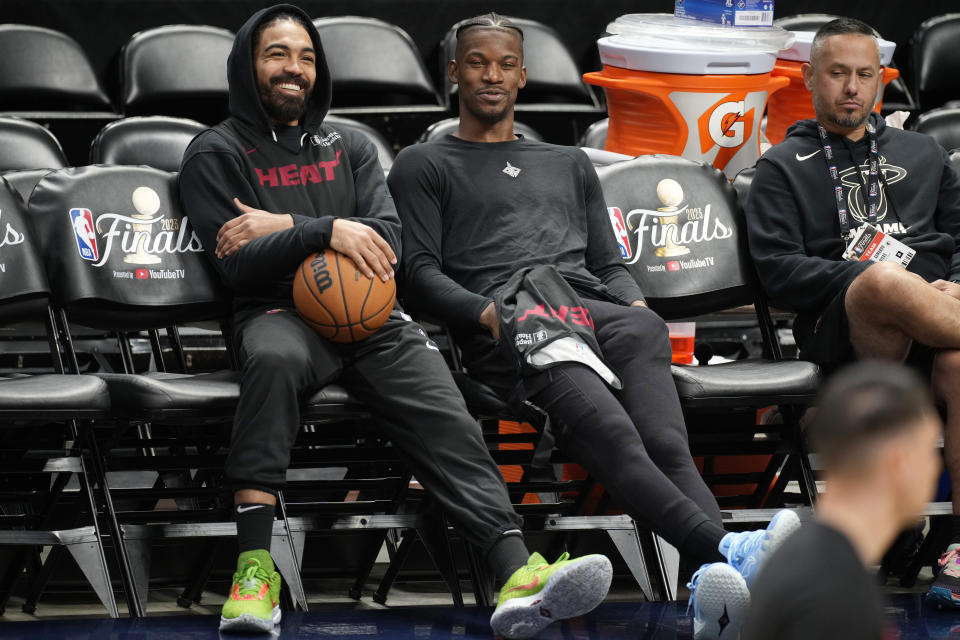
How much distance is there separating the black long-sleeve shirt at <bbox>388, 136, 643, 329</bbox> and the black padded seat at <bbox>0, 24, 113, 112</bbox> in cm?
230

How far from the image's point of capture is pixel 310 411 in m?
3.33

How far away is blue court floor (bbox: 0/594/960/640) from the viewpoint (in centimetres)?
304

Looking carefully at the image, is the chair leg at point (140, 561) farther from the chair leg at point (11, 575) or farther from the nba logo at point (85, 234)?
the nba logo at point (85, 234)

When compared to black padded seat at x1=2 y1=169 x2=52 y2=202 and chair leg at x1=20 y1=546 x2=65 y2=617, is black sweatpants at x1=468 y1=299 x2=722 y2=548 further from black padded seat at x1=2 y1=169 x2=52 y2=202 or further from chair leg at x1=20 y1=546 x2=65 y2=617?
black padded seat at x1=2 y1=169 x2=52 y2=202

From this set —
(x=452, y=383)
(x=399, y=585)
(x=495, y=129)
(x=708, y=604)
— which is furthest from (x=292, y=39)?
(x=708, y=604)

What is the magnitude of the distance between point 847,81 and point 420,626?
7.32 feet

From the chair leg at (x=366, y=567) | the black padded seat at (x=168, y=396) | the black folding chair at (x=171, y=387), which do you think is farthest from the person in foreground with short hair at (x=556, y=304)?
the black padded seat at (x=168, y=396)

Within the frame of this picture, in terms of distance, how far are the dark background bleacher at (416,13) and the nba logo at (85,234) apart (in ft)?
7.91

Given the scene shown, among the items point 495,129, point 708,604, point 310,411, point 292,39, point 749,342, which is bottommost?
point 749,342

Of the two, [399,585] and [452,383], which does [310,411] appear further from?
[399,585]

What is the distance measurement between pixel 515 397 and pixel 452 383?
0.54 ft

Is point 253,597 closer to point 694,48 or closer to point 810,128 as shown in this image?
point 810,128

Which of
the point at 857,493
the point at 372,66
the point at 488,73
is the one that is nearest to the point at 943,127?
the point at 488,73

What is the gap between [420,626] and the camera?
3158 millimetres
